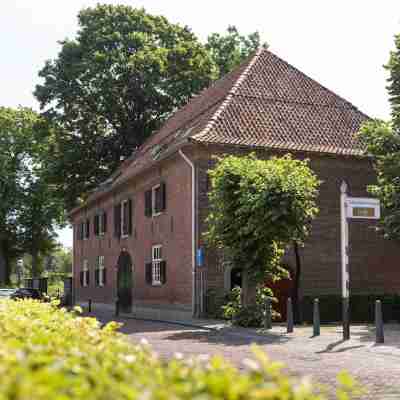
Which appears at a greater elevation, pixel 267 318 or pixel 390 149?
pixel 390 149

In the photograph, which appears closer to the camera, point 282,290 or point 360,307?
point 360,307

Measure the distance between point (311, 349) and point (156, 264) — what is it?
48.9 ft

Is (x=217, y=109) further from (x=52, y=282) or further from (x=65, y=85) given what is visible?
(x=52, y=282)

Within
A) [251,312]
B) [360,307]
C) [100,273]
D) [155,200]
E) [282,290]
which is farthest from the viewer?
[100,273]

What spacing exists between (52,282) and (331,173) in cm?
4801

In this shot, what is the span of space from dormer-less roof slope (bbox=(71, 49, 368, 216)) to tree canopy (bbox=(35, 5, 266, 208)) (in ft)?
20.1

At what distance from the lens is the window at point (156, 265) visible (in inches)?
1098

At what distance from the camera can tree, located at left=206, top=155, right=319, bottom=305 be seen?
734 inches

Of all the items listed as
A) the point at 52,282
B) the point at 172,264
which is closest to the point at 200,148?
the point at 172,264

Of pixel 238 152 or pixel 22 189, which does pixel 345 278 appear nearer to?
pixel 238 152

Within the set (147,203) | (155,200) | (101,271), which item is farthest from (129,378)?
(101,271)

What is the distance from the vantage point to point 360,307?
22.9 metres

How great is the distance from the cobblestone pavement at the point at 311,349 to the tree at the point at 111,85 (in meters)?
19.9

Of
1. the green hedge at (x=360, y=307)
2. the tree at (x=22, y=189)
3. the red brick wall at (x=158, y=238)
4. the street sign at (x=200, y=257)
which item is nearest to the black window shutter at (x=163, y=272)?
the red brick wall at (x=158, y=238)
